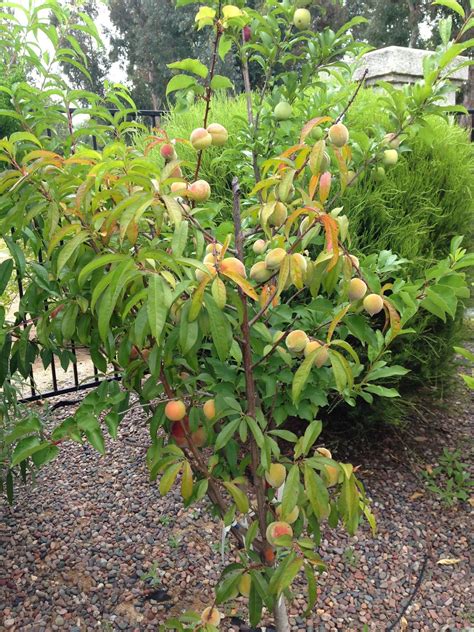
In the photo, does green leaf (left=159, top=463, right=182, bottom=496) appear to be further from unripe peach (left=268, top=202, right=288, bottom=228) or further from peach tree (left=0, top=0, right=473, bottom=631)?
unripe peach (left=268, top=202, right=288, bottom=228)

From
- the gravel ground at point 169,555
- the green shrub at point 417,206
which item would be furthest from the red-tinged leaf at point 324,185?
the gravel ground at point 169,555

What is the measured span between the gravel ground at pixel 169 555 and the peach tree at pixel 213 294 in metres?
0.61

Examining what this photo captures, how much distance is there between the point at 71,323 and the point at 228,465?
516 millimetres

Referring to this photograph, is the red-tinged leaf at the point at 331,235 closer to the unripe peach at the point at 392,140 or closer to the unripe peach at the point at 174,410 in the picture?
the unripe peach at the point at 174,410

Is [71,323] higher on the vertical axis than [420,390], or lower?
higher

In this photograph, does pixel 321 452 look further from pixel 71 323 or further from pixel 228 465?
pixel 71 323

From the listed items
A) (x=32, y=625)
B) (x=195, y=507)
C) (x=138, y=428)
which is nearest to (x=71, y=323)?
(x=32, y=625)

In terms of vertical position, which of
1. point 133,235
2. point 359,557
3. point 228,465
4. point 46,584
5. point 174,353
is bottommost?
point 359,557

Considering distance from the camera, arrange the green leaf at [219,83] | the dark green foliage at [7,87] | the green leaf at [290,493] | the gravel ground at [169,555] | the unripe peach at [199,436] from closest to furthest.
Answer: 1. the green leaf at [290,493]
2. the green leaf at [219,83]
3. the unripe peach at [199,436]
4. the dark green foliage at [7,87]
5. the gravel ground at [169,555]

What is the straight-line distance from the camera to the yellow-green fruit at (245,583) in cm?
116

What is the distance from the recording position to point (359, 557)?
6.75 feet

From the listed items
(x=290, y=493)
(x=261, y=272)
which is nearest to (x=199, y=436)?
(x=290, y=493)

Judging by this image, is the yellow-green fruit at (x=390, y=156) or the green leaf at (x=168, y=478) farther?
the yellow-green fruit at (x=390, y=156)

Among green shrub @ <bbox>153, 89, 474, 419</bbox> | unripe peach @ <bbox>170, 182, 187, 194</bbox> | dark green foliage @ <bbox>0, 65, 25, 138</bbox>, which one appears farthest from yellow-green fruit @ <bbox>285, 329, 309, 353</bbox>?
green shrub @ <bbox>153, 89, 474, 419</bbox>
